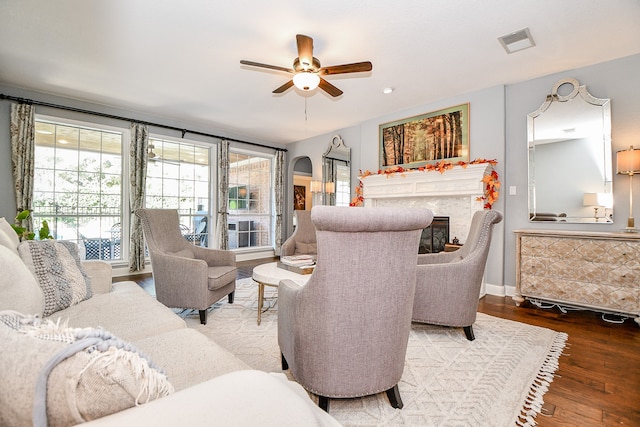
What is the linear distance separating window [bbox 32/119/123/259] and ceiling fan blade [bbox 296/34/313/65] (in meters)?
3.74

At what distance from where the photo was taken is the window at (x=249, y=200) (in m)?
6.32

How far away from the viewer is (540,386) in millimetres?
Answer: 1754

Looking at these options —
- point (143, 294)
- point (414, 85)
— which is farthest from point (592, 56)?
point (143, 294)

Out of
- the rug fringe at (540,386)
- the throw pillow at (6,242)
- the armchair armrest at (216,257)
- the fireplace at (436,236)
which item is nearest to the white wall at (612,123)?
the fireplace at (436,236)

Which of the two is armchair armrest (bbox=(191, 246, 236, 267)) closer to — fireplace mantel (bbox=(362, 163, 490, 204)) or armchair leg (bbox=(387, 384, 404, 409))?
armchair leg (bbox=(387, 384, 404, 409))

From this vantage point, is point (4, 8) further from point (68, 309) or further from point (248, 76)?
point (68, 309)

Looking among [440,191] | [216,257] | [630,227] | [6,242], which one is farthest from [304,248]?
[630,227]

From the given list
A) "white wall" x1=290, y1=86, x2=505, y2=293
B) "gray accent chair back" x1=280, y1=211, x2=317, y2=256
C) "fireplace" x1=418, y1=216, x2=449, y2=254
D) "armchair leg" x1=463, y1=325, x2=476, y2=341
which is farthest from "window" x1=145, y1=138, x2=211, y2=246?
"armchair leg" x1=463, y1=325, x2=476, y2=341

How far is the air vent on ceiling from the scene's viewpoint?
8.90 ft

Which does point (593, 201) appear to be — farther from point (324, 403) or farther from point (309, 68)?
point (324, 403)

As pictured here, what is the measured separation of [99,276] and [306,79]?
2.35 metres

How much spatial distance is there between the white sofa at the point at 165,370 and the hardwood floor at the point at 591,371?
1.59 m

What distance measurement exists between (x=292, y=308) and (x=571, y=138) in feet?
12.4

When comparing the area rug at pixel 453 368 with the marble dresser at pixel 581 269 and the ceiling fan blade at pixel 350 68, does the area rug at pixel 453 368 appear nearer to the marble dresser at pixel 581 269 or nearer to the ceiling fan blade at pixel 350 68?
the marble dresser at pixel 581 269
